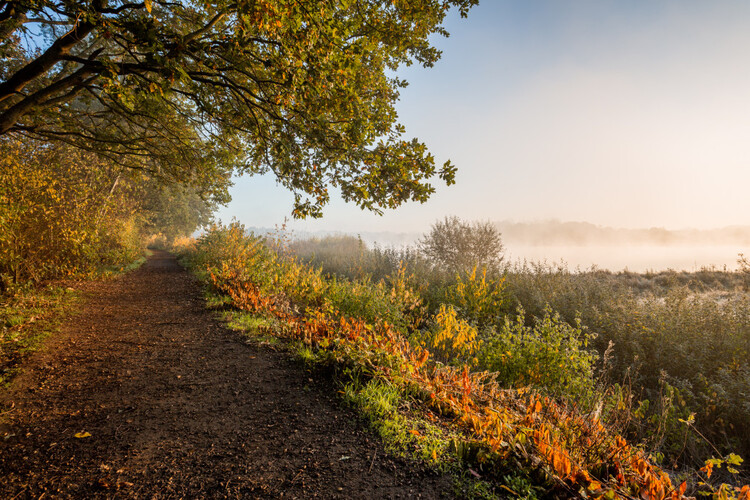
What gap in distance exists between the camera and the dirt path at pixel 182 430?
6.36 feet

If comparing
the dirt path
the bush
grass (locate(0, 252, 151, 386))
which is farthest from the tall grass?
grass (locate(0, 252, 151, 386))

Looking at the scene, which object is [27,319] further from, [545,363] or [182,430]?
[545,363]

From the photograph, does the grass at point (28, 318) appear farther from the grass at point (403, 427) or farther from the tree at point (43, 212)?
the grass at point (403, 427)

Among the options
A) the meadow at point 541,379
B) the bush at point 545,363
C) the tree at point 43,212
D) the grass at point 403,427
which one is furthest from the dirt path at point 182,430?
the tree at point 43,212

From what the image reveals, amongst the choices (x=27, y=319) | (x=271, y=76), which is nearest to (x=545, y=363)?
(x=271, y=76)

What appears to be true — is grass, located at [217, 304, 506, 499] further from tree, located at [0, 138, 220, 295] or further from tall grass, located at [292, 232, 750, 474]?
tree, located at [0, 138, 220, 295]

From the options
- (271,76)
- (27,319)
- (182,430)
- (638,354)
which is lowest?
(638,354)

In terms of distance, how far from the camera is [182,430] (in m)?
2.50

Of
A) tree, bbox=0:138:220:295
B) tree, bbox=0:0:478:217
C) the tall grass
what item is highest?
tree, bbox=0:0:478:217

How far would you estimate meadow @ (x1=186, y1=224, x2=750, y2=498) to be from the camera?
212 centimetres

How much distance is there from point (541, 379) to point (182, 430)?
155 inches

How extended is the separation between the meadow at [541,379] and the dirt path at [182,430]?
0.38 meters

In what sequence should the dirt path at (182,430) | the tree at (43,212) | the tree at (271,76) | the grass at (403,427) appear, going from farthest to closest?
the tree at (43,212) < the tree at (271,76) < the grass at (403,427) < the dirt path at (182,430)

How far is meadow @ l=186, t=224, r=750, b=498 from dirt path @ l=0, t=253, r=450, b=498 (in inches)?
15.0
